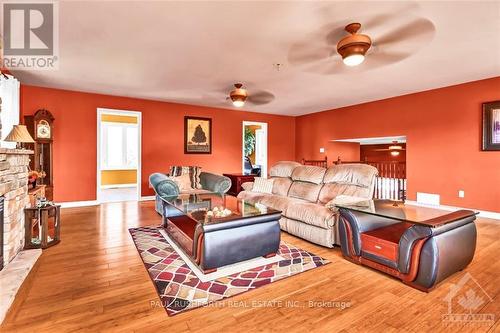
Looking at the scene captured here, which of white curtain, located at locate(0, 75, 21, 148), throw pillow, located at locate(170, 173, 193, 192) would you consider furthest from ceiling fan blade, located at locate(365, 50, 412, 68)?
white curtain, located at locate(0, 75, 21, 148)

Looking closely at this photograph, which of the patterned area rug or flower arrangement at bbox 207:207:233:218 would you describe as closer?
the patterned area rug

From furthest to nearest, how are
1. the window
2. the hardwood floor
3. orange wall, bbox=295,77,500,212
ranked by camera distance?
the window
orange wall, bbox=295,77,500,212
the hardwood floor

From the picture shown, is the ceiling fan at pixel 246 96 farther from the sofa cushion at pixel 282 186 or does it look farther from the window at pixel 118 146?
the window at pixel 118 146

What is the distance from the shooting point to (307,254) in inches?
111

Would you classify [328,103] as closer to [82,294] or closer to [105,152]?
[82,294]

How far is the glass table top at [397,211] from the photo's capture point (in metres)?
2.12

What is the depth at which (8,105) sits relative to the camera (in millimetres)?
3916

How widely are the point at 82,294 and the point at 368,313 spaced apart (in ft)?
7.29

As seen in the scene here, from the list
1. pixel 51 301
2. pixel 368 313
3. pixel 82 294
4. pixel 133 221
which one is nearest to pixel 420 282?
pixel 368 313

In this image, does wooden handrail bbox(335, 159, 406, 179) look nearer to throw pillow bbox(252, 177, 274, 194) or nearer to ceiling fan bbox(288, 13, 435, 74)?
ceiling fan bbox(288, 13, 435, 74)

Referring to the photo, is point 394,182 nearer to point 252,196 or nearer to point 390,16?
point 252,196

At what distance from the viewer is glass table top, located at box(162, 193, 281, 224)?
2.58m

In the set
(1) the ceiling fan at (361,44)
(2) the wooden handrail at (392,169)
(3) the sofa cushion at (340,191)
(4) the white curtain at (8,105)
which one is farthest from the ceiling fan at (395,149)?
(4) the white curtain at (8,105)

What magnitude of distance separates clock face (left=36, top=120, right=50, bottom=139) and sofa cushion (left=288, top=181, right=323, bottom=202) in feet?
15.4
